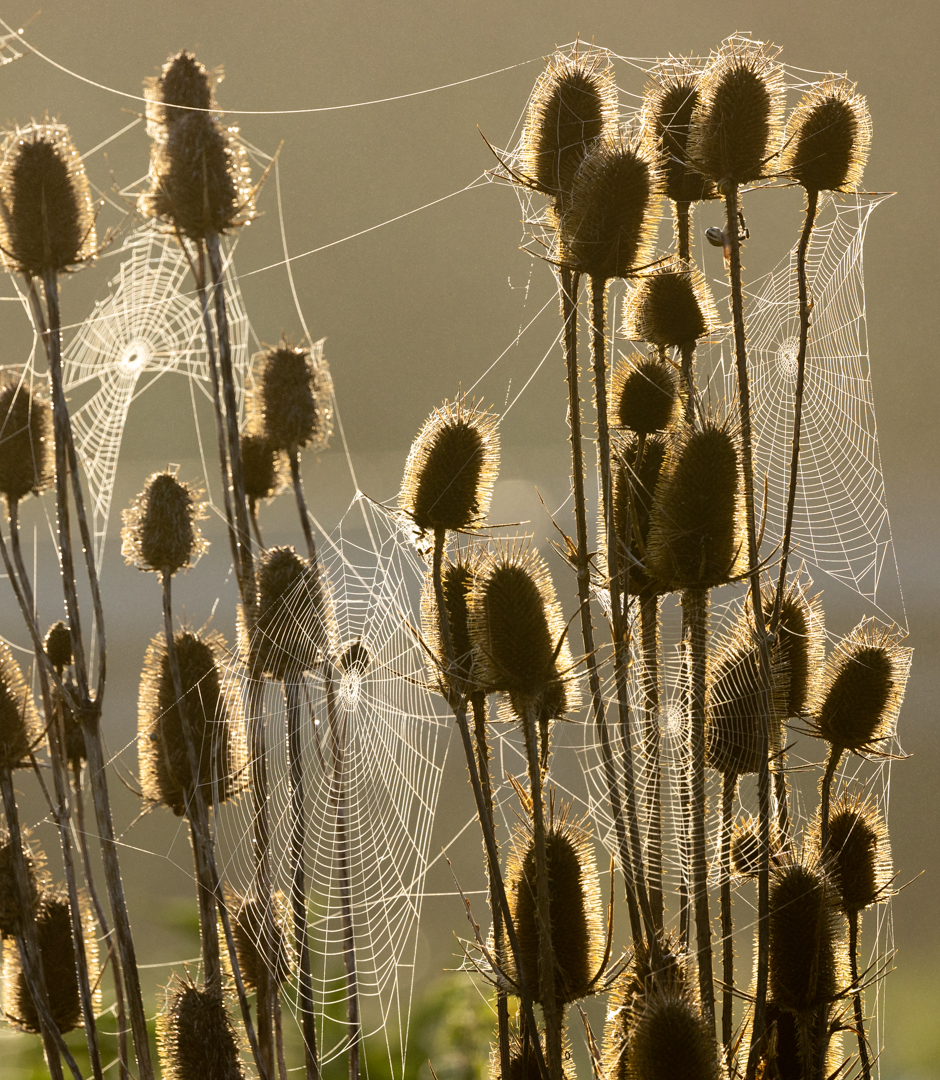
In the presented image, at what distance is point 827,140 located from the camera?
1289mm

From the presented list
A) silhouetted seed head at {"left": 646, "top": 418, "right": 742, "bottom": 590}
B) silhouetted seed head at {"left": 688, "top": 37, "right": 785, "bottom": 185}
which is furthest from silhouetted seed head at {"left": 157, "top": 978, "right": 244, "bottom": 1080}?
silhouetted seed head at {"left": 688, "top": 37, "right": 785, "bottom": 185}

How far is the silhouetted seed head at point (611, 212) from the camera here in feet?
3.67

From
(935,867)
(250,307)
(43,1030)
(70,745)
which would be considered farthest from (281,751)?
(935,867)

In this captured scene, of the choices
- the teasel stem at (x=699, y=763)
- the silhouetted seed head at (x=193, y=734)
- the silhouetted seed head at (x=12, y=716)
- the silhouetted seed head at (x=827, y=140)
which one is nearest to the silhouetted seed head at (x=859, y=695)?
the teasel stem at (x=699, y=763)

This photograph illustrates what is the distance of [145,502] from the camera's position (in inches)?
54.5

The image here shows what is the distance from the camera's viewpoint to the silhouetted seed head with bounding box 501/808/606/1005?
Answer: 1.13 m

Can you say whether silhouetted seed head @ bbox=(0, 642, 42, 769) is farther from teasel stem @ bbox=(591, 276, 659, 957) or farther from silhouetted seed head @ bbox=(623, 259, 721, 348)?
silhouetted seed head @ bbox=(623, 259, 721, 348)

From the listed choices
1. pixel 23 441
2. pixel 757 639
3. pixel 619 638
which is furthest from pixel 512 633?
pixel 23 441

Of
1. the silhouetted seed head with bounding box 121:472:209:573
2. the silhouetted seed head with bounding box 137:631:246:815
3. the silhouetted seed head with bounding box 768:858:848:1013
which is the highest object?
the silhouetted seed head with bounding box 121:472:209:573

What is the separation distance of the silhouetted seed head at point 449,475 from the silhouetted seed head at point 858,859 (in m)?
0.59

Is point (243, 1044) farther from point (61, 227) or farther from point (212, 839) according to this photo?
point (61, 227)

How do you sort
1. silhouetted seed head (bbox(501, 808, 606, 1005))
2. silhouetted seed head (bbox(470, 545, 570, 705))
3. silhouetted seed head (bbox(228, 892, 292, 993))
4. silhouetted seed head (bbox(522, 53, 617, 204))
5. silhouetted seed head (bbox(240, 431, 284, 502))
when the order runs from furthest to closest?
silhouetted seed head (bbox(240, 431, 284, 502))
silhouetted seed head (bbox(228, 892, 292, 993))
silhouetted seed head (bbox(522, 53, 617, 204))
silhouetted seed head (bbox(501, 808, 606, 1005))
silhouetted seed head (bbox(470, 545, 570, 705))

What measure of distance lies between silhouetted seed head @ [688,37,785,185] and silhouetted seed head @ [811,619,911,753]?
0.58 meters

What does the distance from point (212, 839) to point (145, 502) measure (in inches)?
17.2
